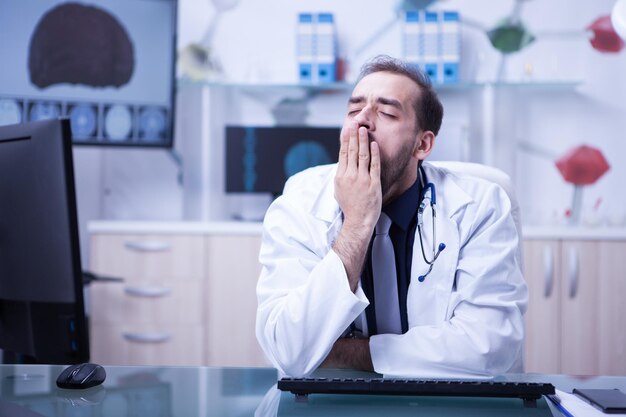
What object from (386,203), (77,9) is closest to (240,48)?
(77,9)

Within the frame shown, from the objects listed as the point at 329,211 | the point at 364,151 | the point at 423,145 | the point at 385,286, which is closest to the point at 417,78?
the point at 423,145

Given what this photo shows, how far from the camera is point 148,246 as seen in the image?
3.17 metres

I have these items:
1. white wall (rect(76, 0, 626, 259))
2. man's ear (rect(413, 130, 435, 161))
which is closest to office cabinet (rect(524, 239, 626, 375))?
white wall (rect(76, 0, 626, 259))

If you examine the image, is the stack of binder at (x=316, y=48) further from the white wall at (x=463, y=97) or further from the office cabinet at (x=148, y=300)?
the office cabinet at (x=148, y=300)

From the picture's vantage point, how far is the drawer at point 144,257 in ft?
10.4

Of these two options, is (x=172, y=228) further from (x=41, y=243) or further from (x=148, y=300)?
(x=41, y=243)

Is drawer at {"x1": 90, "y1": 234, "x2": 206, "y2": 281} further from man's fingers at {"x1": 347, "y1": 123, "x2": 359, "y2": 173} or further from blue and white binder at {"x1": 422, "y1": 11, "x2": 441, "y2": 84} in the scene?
man's fingers at {"x1": 347, "y1": 123, "x2": 359, "y2": 173}

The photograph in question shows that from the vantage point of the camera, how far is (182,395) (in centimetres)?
102

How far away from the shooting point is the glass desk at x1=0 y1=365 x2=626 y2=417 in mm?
930

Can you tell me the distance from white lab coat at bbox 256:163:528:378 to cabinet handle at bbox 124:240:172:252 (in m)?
1.52

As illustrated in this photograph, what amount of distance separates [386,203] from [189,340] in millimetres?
1733

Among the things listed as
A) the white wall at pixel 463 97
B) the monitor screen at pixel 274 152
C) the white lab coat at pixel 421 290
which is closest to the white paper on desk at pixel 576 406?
the white lab coat at pixel 421 290

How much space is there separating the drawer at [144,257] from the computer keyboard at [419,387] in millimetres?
2274

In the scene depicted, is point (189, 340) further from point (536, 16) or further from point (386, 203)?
point (536, 16)
